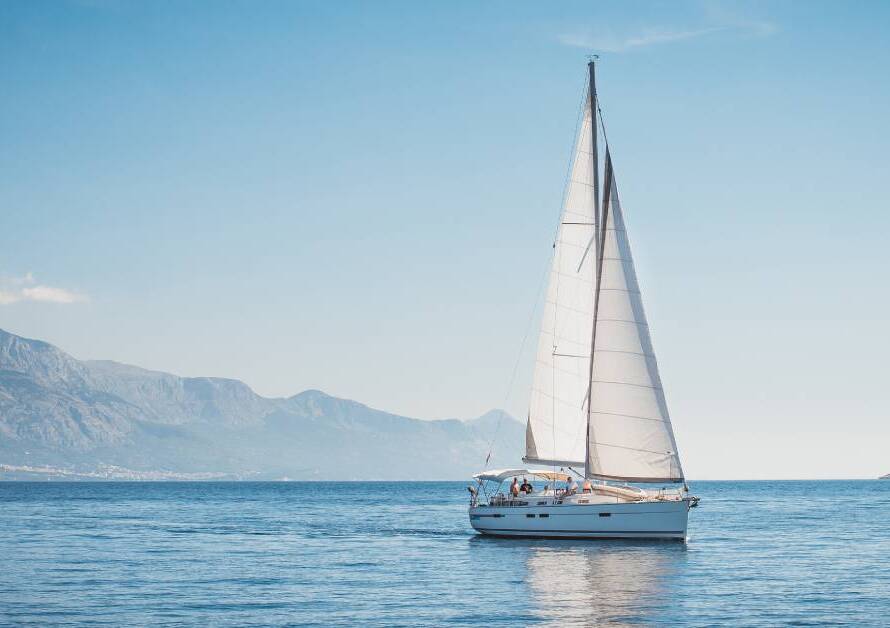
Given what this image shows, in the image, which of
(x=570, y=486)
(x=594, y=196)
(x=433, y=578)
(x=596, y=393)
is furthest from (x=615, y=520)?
(x=594, y=196)

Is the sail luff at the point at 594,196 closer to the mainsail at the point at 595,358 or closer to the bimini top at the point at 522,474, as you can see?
the mainsail at the point at 595,358

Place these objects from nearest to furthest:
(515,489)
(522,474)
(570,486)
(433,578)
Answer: (433,578), (570,486), (522,474), (515,489)

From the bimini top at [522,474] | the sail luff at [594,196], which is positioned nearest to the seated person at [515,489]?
the bimini top at [522,474]

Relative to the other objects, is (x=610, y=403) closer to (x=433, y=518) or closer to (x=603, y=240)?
(x=603, y=240)

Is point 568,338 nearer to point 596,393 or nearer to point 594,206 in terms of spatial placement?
point 596,393

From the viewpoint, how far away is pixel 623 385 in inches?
2276

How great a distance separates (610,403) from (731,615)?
22.4 metres

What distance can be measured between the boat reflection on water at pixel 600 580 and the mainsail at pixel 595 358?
4124 millimetres

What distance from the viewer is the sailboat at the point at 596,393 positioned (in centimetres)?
5731

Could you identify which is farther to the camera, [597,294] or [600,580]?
[597,294]

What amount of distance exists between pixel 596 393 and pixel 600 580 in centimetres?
1504

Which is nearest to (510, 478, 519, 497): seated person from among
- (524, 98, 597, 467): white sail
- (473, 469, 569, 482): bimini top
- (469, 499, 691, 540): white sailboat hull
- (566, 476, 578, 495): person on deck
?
(473, 469, 569, 482): bimini top

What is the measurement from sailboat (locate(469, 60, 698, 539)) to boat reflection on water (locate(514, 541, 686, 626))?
5.19ft

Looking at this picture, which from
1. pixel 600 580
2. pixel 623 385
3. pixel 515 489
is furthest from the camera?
pixel 515 489
